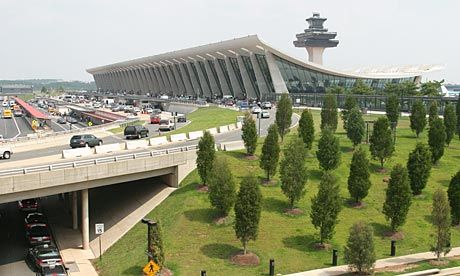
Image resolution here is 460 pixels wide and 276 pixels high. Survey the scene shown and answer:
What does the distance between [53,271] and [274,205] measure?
13.4 meters

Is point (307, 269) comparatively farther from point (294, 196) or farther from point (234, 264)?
point (294, 196)

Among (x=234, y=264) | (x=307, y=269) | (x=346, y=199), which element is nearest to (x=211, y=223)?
(x=234, y=264)

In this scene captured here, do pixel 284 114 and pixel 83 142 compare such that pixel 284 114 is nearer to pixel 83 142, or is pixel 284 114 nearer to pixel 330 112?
pixel 330 112

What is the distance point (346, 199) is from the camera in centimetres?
3516

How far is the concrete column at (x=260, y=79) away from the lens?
382 ft

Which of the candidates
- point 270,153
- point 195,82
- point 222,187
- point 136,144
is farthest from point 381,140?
point 195,82

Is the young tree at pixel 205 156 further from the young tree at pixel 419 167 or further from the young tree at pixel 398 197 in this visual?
the young tree at pixel 419 167

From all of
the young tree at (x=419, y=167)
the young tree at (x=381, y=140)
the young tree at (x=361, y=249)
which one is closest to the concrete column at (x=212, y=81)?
the young tree at (x=381, y=140)

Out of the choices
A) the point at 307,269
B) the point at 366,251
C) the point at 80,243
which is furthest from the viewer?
Answer: the point at 80,243

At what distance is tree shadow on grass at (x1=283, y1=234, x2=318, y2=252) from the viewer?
28.9 metres

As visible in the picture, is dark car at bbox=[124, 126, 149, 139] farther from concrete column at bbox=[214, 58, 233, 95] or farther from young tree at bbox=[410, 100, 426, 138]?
concrete column at bbox=[214, 58, 233, 95]

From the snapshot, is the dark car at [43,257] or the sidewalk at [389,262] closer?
the sidewalk at [389,262]

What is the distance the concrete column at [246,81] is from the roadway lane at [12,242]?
273 feet

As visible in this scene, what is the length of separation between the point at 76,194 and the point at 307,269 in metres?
17.1
